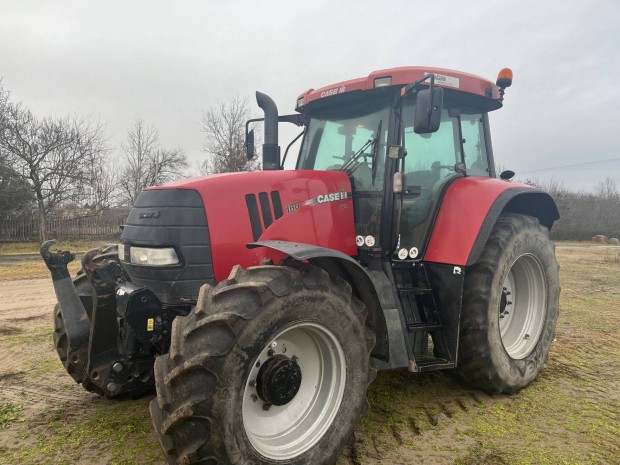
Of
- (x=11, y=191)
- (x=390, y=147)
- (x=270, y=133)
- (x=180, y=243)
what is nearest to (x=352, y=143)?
(x=390, y=147)

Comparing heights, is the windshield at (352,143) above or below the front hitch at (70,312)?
above

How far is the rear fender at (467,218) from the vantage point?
3498 millimetres

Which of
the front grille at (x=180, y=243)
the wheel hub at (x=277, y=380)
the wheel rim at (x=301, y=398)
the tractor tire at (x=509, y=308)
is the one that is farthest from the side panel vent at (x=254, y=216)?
the tractor tire at (x=509, y=308)

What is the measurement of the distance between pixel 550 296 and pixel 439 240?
147 cm

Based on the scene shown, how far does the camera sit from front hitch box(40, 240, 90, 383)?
10.2 feet

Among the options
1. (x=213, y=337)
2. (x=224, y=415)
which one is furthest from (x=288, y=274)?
(x=224, y=415)

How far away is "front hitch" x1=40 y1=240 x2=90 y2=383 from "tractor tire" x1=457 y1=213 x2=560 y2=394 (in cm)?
281

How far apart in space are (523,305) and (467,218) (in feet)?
4.50

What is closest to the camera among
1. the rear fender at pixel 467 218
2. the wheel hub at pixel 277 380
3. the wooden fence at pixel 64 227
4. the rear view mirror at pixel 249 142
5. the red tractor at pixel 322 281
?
the red tractor at pixel 322 281

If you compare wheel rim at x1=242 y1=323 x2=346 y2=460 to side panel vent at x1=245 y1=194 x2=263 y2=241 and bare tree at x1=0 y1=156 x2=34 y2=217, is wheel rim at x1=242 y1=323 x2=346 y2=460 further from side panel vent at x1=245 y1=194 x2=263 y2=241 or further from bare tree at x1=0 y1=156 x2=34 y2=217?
bare tree at x1=0 y1=156 x2=34 y2=217

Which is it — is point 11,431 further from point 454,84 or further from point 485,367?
point 454,84

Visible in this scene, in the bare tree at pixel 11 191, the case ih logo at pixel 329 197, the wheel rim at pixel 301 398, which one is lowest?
the wheel rim at pixel 301 398

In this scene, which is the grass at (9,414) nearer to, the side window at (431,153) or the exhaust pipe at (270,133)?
the exhaust pipe at (270,133)

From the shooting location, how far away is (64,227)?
2122cm
